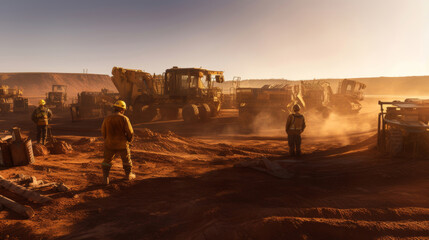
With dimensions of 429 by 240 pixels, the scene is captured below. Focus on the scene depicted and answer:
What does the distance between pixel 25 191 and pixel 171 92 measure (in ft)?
43.9

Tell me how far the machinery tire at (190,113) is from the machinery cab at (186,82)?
0.90m

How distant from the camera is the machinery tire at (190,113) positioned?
16891 mm

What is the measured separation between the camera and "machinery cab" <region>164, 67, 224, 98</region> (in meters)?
17.4

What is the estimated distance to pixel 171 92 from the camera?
Result: 17.8 metres

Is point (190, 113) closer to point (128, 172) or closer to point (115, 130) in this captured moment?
point (128, 172)

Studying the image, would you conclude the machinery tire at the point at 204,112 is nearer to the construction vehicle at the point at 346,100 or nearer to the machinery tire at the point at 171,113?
the machinery tire at the point at 171,113

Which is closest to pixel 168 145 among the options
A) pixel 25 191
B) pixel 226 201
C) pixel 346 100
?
pixel 25 191

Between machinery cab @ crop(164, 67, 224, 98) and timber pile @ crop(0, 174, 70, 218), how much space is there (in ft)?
40.6

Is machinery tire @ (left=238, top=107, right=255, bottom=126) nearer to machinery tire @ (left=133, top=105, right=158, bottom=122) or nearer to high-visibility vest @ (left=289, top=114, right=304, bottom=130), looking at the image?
machinery tire @ (left=133, top=105, right=158, bottom=122)

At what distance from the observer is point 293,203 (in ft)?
14.7

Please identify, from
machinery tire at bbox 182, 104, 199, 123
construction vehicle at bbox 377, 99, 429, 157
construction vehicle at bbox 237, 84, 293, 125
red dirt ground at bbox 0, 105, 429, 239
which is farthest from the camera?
machinery tire at bbox 182, 104, 199, 123

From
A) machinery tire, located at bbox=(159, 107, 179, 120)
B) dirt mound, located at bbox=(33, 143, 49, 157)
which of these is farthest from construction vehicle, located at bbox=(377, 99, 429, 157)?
machinery tire, located at bbox=(159, 107, 179, 120)

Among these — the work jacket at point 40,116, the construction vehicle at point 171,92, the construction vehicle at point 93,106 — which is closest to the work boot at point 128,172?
the work jacket at point 40,116

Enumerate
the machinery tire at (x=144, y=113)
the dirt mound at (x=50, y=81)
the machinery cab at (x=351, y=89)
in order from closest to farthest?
the machinery tire at (x=144, y=113)
the machinery cab at (x=351, y=89)
the dirt mound at (x=50, y=81)
